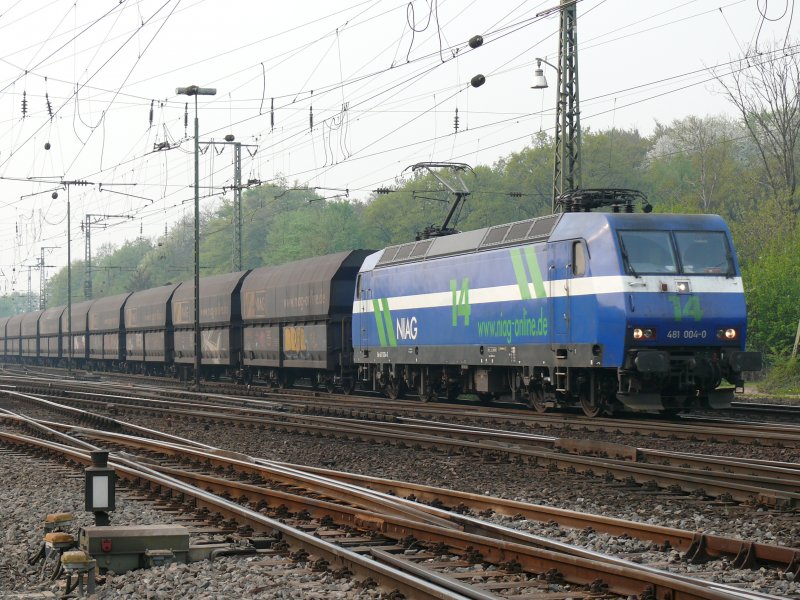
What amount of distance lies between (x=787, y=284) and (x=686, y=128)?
49.8 metres

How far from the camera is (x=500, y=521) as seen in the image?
947 centimetres

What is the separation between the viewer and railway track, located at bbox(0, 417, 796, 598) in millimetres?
6648

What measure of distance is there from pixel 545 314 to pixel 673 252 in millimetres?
2511

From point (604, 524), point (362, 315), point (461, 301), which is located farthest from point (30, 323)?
point (604, 524)

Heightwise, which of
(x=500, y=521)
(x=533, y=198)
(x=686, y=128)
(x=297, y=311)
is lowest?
(x=500, y=521)

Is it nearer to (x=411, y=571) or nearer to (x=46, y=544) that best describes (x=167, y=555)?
(x=46, y=544)

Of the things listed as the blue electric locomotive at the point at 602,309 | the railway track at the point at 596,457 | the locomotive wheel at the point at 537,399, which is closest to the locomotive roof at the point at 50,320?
the railway track at the point at 596,457

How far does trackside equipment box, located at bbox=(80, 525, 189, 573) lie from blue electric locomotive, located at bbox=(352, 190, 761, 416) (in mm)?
10622

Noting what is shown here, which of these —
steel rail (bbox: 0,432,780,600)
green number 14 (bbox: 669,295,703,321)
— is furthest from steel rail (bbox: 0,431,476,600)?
green number 14 (bbox: 669,295,703,321)

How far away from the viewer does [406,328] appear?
81.9 feet

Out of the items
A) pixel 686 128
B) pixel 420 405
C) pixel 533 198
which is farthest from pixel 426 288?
pixel 686 128

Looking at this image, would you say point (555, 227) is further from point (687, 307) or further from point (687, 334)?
point (687, 334)

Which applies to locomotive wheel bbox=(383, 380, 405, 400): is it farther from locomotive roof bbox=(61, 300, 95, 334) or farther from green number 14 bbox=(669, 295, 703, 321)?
locomotive roof bbox=(61, 300, 95, 334)

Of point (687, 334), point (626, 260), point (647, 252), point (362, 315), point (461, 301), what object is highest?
point (647, 252)
